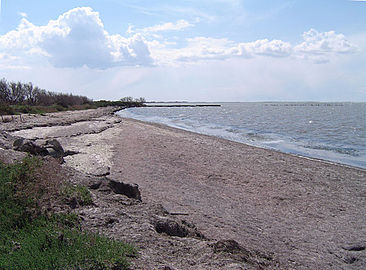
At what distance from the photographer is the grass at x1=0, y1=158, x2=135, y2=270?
3.79 meters

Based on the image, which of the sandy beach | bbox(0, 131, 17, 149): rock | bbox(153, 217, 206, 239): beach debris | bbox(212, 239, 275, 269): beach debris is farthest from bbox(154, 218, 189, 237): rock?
bbox(0, 131, 17, 149): rock

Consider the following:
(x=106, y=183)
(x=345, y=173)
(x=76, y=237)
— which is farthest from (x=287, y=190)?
(x=76, y=237)

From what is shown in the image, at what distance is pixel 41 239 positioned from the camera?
14.1ft

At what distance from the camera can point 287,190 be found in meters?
11.5

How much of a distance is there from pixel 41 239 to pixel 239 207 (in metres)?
6.13

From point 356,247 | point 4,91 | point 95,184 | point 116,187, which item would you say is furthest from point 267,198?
point 4,91

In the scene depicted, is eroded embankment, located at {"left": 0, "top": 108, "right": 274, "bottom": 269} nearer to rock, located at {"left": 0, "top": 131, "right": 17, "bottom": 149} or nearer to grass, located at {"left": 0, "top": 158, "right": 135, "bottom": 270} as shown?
grass, located at {"left": 0, "top": 158, "right": 135, "bottom": 270}

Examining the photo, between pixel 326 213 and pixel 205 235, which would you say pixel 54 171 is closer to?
pixel 205 235

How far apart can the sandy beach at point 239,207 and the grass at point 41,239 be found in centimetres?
37

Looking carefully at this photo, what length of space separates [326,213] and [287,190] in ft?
7.19

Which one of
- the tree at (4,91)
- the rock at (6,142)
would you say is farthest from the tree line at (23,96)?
the rock at (6,142)

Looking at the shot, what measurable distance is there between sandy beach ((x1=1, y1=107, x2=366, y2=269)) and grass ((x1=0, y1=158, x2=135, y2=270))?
0.37 metres

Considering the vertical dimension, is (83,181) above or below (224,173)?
above

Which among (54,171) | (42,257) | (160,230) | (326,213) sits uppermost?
(54,171)
